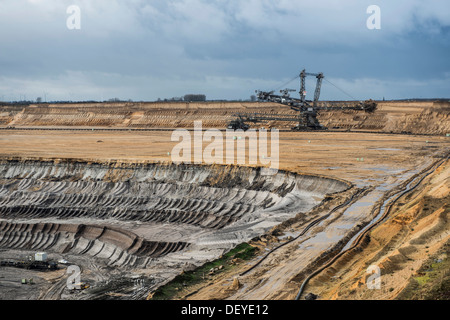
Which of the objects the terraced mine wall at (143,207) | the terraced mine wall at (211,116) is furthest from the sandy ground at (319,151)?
the terraced mine wall at (211,116)

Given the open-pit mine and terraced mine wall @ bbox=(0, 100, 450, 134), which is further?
terraced mine wall @ bbox=(0, 100, 450, 134)

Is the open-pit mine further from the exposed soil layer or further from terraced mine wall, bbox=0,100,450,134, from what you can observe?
terraced mine wall, bbox=0,100,450,134

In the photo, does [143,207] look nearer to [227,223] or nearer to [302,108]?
[227,223]

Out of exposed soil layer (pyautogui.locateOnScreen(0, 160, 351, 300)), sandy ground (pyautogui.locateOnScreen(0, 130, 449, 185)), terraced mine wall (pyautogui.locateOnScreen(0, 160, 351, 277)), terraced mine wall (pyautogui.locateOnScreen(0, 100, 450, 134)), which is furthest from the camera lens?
terraced mine wall (pyautogui.locateOnScreen(0, 100, 450, 134))

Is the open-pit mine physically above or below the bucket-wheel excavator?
below

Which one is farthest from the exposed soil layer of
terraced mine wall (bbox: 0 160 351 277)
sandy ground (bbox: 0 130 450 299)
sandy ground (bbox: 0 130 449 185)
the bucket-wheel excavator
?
the bucket-wheel excavator

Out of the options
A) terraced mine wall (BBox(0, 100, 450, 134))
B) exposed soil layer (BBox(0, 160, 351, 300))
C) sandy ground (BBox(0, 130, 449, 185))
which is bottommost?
exposed soil layer (BBox(0, 160, 351, 300))

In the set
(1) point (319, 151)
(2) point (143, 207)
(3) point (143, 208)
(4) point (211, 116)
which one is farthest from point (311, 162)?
(4) point (211, 116)
